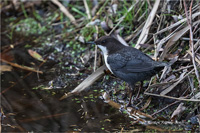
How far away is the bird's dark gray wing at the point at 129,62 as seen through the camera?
4.30 meters

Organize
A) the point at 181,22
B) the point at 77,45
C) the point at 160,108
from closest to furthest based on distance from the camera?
1. the point at 160,108
2. the point at 181,22
3. the point at 77,45

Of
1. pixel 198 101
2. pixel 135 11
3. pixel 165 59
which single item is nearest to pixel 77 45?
pixel 135 11

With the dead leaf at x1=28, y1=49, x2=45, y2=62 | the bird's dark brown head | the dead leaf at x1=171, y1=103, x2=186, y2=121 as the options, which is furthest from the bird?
the dead leaf at x1=28, y1=49, x2=45, y2=62

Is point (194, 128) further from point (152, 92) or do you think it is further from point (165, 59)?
point (165, 59)

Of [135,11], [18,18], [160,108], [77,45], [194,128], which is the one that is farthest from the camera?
[18,18]

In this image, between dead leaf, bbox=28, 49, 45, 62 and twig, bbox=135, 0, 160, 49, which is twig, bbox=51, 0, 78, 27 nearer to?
dead leaf, bbox=28, 49, 45, 62

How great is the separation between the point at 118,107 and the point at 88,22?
7.88 ft

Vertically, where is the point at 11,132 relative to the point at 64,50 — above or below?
below

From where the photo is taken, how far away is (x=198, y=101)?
3.97 m

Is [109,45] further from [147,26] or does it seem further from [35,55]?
[35,55]

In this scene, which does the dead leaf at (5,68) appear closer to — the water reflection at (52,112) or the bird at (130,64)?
the water reflection at (52,112)

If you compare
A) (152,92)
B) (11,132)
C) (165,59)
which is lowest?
(11,132)

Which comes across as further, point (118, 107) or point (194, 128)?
point (118, 107)

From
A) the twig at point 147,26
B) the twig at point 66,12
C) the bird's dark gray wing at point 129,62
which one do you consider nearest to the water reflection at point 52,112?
the bird's dark gray wing at point 129,62
